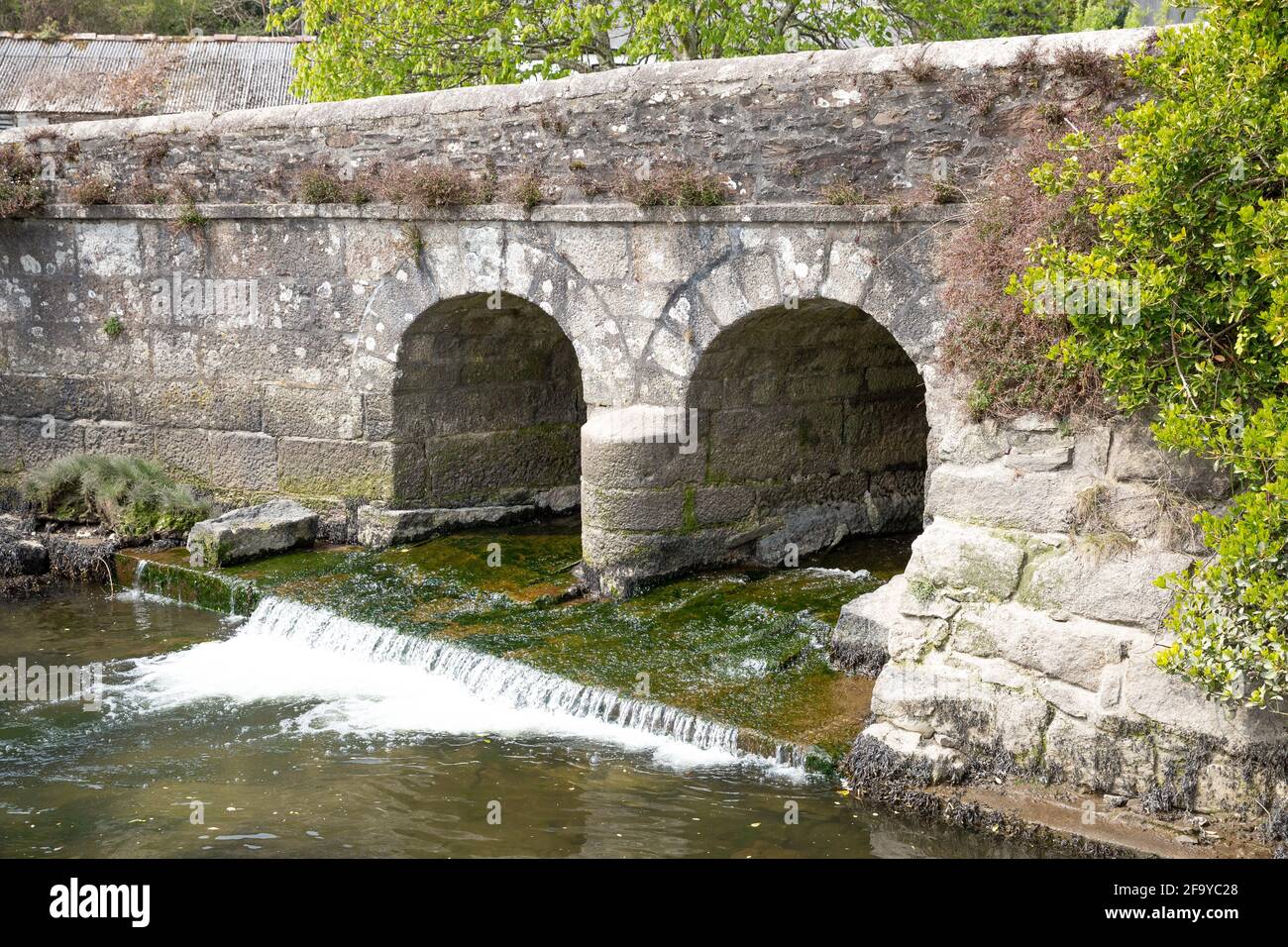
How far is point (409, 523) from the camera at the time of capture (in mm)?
9539

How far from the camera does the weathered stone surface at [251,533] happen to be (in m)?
9.23

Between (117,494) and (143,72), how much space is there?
15.2 meters

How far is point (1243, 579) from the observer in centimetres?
486

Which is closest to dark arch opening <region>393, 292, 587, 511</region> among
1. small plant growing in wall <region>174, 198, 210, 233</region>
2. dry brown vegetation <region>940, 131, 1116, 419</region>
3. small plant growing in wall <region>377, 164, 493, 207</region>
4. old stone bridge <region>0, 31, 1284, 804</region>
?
old stone bridge <region>0, 31, 1284, 804</region>

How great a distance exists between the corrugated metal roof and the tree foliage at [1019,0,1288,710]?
19.9 m

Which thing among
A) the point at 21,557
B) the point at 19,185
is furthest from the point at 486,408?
the point at 19,185

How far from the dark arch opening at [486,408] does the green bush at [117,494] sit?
160 centimetres

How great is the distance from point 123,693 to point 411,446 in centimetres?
268

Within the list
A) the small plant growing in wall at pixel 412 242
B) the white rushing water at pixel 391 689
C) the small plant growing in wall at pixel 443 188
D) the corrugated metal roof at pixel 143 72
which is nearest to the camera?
the white rushing water at pixel 391 689

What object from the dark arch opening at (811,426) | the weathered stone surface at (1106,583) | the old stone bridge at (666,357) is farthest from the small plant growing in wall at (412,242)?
the weathered stone surface at (1106,583)

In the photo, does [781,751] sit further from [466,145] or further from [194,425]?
[194,425]

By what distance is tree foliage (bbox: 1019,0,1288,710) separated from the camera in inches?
187

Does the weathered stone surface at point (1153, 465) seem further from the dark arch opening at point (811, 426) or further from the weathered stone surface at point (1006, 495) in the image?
the dark arch opening at point (811, 426)

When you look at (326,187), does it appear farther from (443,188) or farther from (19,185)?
(19,185)
